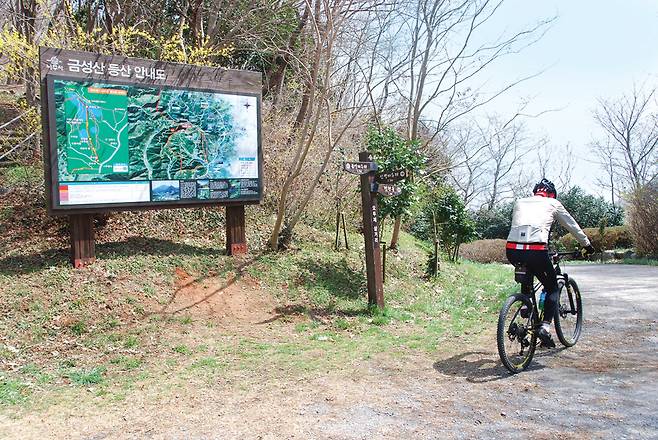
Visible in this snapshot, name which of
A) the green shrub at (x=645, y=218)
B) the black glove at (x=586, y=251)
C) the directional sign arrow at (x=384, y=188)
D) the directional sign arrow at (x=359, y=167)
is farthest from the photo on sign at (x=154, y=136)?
the green shrub at (x=645, y=218)

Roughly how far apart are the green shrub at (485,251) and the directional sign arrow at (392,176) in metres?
17.5

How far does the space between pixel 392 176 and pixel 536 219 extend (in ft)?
10.5

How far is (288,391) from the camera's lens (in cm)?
486

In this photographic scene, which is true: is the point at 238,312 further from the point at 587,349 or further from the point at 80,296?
the point at 587,349

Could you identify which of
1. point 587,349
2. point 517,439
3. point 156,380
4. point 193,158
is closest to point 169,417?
point 156,380

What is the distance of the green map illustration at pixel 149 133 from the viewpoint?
755 cm

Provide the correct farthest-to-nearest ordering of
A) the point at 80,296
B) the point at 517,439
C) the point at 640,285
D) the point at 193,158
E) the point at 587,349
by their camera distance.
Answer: the point at 640,285 → the point at 193,158 → the point at 80,296 → the point at 587,349 → the point at 517,439

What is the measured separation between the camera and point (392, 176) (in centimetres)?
824

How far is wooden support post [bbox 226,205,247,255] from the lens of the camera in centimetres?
929

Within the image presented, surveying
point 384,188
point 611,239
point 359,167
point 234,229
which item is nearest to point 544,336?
point 384,188

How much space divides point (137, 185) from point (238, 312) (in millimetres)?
2468

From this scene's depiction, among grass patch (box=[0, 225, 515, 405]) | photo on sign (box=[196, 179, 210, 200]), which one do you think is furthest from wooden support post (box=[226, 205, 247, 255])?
photo on sign (box=[196, 179, 210, 200])

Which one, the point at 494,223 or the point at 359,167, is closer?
the point at 359,167

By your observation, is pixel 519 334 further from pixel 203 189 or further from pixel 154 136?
pixel 154 136
